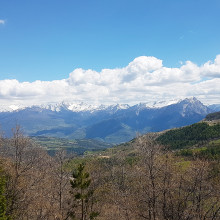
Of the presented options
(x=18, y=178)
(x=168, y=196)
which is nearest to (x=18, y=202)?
(x=18, y=178)

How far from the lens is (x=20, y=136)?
41812 millimetres

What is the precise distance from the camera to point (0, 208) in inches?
1112

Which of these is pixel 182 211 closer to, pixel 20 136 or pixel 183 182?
pixel 183 182

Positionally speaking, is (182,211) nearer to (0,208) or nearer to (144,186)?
(144,186)

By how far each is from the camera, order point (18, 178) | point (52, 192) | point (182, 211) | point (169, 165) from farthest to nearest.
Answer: point (52, 192) < point (18, 178) < point (169, 165) < point (182, 211)

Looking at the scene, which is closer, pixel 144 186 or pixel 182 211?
pixel 182 211

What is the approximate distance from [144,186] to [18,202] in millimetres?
23274

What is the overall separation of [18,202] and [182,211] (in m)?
29.0

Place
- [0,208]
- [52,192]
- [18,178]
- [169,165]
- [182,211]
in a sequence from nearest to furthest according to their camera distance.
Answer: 1. [0,208]
2. [182,211]
3. [169,165]
4. [18,178]
5. [52,192]

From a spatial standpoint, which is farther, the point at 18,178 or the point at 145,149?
the point at 18,178

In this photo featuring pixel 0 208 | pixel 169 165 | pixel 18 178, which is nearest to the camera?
pixel 0 208

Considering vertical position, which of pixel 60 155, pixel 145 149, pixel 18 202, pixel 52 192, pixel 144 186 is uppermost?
pixel 145 149

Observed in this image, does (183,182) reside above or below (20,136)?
below

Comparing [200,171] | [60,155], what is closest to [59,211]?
[60,155]
